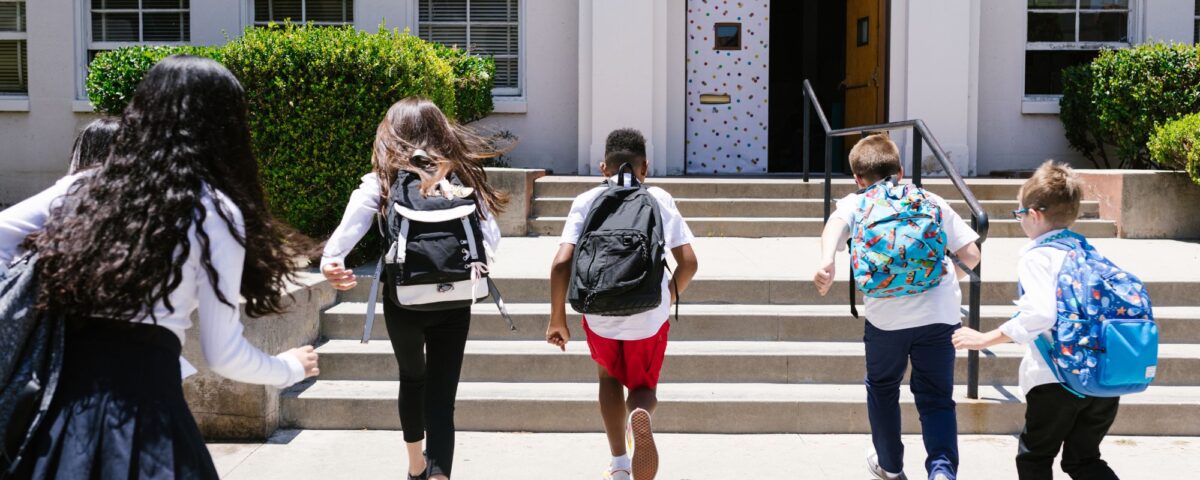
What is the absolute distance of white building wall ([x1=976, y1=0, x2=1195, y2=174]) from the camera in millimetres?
11547

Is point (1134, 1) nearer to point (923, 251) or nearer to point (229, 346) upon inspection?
point (923, 251)

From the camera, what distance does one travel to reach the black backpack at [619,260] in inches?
161

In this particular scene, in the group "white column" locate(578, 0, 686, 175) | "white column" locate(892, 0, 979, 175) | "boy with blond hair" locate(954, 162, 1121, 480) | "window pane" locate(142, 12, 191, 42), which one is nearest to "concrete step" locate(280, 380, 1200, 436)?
"boy with blond hair" locate(954, 162, 1121, 480)

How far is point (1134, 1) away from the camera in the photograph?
11.7 metres

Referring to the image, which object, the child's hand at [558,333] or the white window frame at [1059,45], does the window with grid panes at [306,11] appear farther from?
the child's hand at [558,333]

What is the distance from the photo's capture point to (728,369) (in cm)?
612

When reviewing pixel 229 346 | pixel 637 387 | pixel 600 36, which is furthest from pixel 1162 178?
pixel 229 346

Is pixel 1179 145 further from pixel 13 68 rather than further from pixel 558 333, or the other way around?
pixel 13 68

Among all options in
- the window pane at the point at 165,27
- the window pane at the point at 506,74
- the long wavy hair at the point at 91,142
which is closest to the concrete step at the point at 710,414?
the long wavy hair at the point at 91,142

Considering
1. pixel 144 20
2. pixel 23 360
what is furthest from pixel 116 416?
pixel 144 20

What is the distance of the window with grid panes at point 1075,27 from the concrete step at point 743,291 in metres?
5.87

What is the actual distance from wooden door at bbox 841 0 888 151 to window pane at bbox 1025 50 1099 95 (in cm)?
166

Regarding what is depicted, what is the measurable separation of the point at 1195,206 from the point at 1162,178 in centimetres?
44

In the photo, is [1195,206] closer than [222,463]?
No
